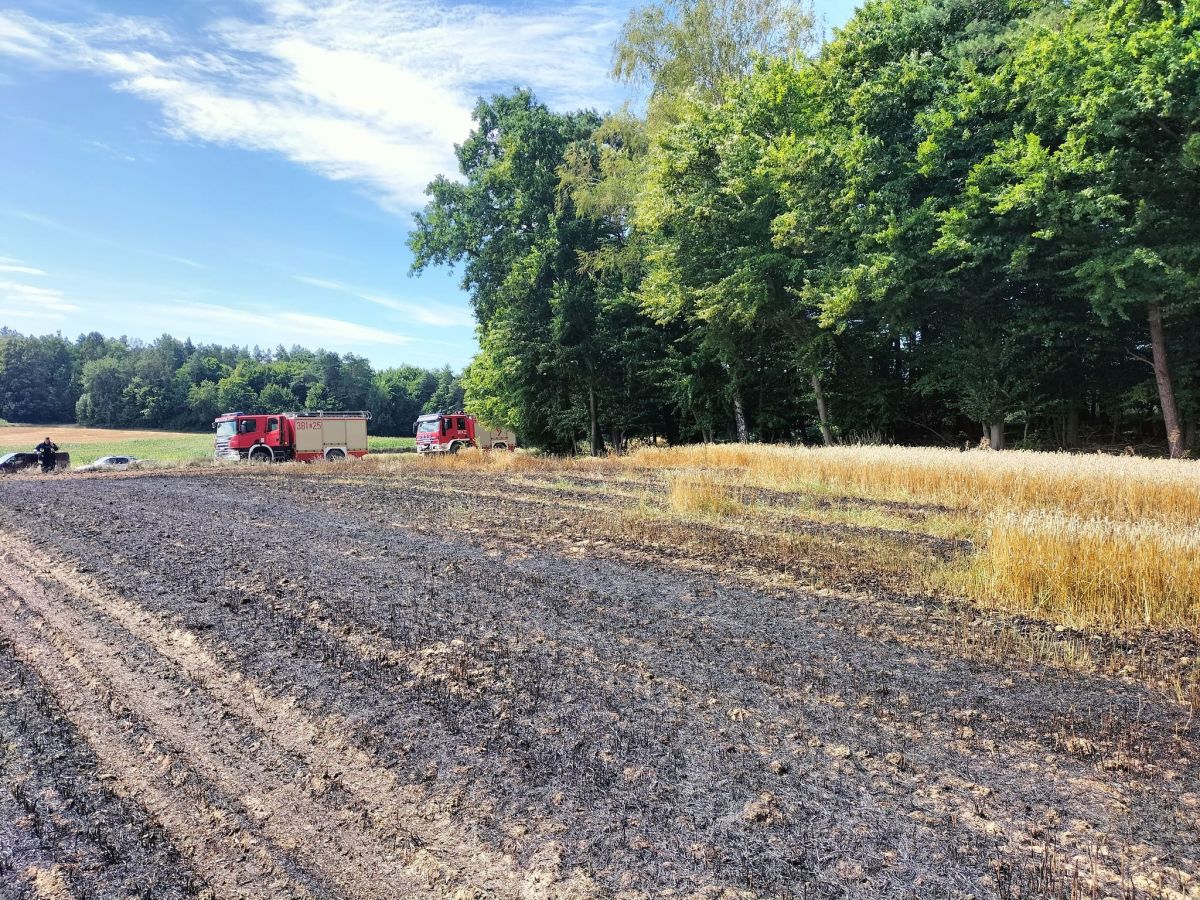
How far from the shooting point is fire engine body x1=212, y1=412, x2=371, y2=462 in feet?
84.9

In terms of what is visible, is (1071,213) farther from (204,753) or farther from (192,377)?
(192,377)

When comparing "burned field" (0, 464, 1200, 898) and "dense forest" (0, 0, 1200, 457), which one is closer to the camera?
"burned field" (0, 464, 1200, 898)

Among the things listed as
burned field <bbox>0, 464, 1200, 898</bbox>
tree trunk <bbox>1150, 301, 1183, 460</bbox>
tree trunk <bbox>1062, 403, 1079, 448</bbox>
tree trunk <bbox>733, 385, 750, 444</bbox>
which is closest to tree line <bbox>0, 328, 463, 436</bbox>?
tree trunk <bbox>733, 385, 750, 444</bbox>

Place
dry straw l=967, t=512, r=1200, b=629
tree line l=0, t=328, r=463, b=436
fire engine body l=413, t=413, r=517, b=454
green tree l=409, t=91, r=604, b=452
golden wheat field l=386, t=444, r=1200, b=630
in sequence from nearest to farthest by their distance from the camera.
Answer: dry straw l=967, t=512, r=1200, b=629 < golden wheat field l=386, t=444, r=1200, b=630 < green tree l=409, t=91, r=604, b=452 < fire engine body l=413, t=413, r=517, b=454 < tree line l=0, t=328, r=463, b=436

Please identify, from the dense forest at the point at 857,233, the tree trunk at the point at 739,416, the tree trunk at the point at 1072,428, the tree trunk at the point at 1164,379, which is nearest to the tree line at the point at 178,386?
the dense forest at the point at 857,233

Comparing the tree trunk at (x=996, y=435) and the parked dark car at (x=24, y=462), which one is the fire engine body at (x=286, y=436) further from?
the tree trunk at (x=996, y=435)

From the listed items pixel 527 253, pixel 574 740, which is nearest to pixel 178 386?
pixel 527 253

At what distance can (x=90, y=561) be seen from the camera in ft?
20.7

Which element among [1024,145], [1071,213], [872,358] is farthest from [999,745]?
[872,358]

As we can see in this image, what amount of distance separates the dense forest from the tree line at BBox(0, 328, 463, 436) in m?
58.7

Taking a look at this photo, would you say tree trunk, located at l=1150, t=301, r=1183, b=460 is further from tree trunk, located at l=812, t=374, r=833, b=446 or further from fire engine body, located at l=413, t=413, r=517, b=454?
fire engine body, located at l=413, t=413, r=517, b=454

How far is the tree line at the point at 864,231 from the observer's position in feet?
46.0

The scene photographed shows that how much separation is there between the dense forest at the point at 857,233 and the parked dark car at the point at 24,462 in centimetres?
1565

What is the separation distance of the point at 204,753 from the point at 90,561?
4.77 meters
